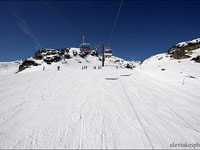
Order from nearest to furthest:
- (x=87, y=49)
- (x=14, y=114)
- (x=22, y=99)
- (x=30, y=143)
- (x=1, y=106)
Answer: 1. (x=30, y=143)
2. (x=14, y=114)
3. (x=1, y=106)
4. (x=22, y=99)
5. (x=87, y=49)

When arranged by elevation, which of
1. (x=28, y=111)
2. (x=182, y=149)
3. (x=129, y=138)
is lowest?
(x=182, y=149)

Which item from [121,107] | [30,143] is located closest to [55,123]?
[30,143]

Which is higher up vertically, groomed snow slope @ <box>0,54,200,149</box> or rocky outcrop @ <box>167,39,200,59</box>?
rocky outcrop @ <box>167,39,200,59</box>

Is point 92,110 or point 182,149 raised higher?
point 92,110

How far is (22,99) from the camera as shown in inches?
181

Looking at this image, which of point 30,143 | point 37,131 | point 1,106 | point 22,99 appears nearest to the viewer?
point 30,143

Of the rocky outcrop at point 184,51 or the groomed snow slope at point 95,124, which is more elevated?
the rocky outcrop at point 184,51

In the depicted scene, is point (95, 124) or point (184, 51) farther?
point (184, 51)

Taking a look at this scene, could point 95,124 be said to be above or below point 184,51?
below

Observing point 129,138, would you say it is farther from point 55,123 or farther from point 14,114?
point 14,114

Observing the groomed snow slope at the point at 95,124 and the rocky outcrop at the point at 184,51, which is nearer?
the groomed snow slope at the point at 95,124

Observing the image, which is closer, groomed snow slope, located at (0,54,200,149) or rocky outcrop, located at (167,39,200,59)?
groomed snow slope, located at (0,54,200,149)

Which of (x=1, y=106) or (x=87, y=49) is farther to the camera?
(x=87, y=49)

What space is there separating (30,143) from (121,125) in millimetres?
2773
